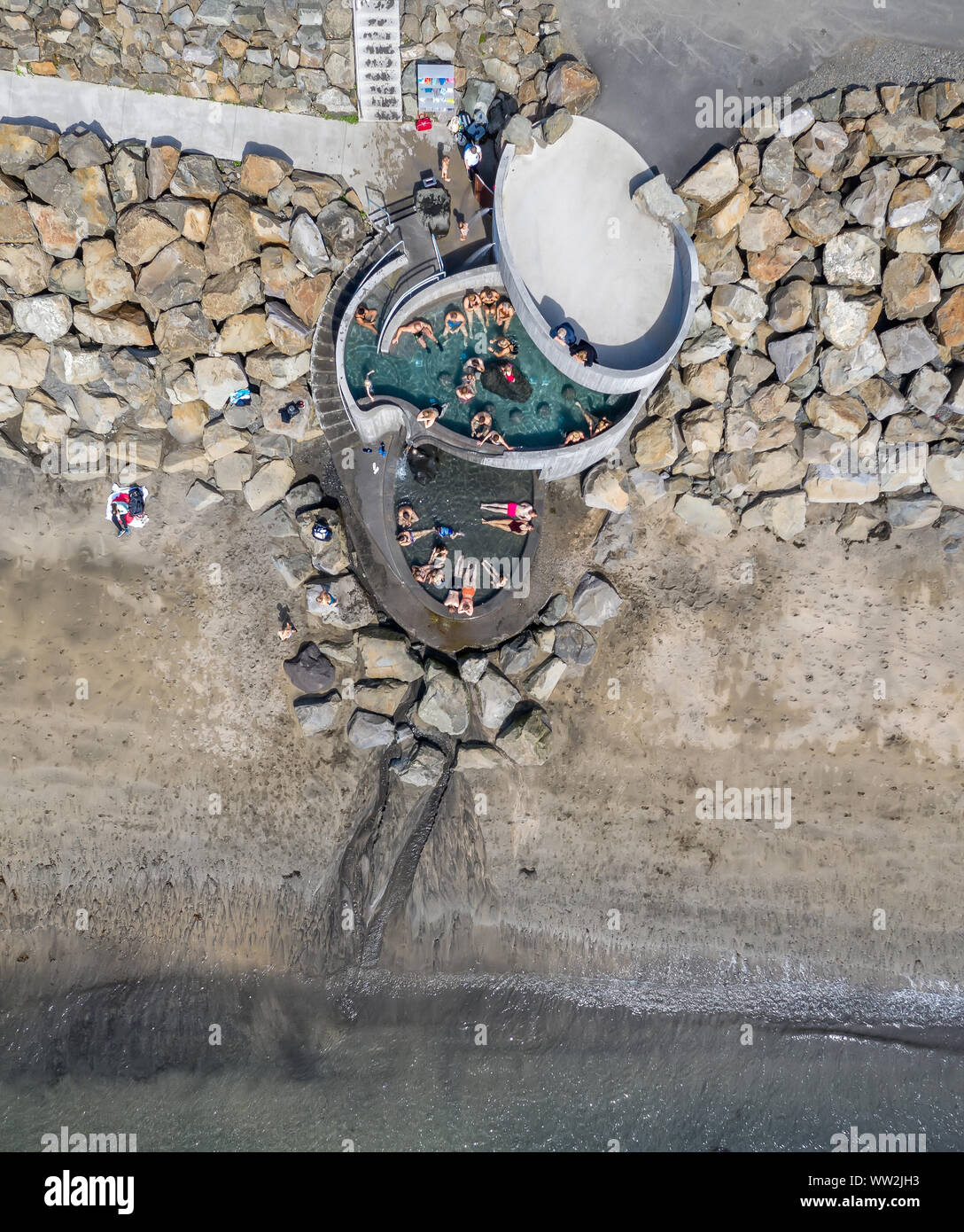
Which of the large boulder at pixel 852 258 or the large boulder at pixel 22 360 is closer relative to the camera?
the large boulder at pixel 852 258

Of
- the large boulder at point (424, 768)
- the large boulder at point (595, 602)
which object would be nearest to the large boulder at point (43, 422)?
the large boulder at point (424, 768)

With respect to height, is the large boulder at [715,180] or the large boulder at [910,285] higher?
the large boulder at [715,180]

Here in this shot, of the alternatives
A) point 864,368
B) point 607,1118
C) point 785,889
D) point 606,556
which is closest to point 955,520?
point 864,368

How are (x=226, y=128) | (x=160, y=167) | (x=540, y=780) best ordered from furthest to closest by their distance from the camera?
(x=540, y=780) → (x=226, y=128) → (x=160, y=167)

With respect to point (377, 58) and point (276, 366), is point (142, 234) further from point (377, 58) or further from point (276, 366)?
point (377, 58)

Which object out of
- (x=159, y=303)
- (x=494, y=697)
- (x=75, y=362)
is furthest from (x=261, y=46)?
(x=494, y=697)

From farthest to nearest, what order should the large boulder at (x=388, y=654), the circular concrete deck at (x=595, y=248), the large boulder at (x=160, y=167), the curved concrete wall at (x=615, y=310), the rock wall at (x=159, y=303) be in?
A: 1. the large boulder at (x=388, y=654)
2. the rock wall at (x=159, y=303)
3. the large boulder at (x=160, y=167)
4. the circular concrete deck at (x=595, y=248)
5. the curved concrete wall at (x=615, y=310)

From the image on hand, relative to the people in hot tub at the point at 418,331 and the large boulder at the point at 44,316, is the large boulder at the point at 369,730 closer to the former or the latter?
the people in hot tub at the point at 418,331
